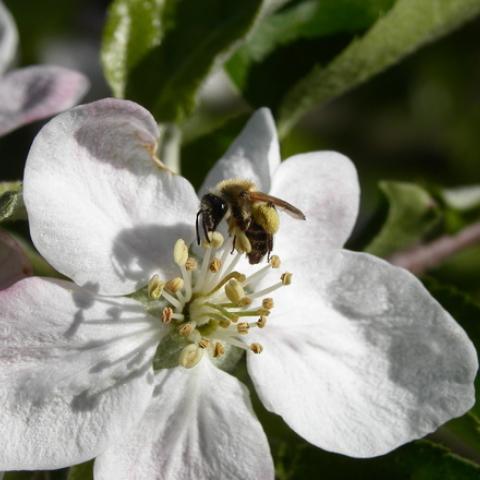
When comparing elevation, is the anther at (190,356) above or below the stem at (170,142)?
below

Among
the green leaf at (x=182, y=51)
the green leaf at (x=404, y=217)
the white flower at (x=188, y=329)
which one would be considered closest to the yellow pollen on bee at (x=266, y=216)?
the white flower at (x=188, y=329)

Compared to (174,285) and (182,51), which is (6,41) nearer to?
(182,51)

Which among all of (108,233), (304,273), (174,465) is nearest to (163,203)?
(108,233)

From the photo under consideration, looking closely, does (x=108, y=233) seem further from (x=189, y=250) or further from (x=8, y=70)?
(x=8, y=70)

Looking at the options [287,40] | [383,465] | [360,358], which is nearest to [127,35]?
[287,40]

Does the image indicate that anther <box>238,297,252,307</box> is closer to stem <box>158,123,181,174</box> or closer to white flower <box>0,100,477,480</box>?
white flower <box>0,100,477,480</box>

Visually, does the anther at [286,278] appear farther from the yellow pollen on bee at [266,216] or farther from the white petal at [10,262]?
the white petal at [10,262]
